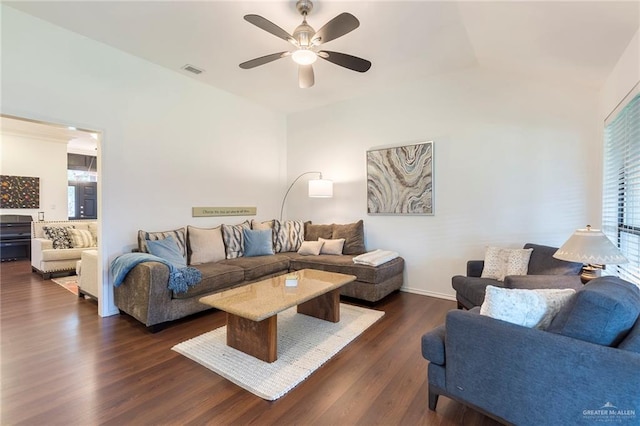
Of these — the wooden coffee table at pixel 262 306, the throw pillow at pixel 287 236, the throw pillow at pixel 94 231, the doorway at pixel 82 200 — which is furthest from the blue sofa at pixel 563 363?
the doorway at pixel 82 200

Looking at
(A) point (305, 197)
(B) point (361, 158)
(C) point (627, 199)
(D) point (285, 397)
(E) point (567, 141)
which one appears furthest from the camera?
(A) point (305, 197)

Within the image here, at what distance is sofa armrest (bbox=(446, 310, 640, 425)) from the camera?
120 centimetres

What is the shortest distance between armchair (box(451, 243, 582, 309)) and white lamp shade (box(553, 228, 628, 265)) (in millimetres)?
265

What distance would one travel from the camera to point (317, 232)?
484 cm

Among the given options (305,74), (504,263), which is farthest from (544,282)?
(305,74)

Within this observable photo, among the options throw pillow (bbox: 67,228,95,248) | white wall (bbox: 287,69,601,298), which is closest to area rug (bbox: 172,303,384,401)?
white wall (bbox: 287,69,601,298)

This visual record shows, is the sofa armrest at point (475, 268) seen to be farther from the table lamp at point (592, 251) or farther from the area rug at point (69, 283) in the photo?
the area rug at point (69, 283)

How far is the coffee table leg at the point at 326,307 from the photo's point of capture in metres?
3.06

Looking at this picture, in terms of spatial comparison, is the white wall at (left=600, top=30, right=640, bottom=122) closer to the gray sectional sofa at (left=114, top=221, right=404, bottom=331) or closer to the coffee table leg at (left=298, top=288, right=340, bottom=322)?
the gray sectional sofa at (left=114, top=221, right=404, bottom=331)

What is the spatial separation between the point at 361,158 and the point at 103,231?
356 cm

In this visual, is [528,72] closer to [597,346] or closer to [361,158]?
[361,158]

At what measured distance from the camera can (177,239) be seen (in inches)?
147

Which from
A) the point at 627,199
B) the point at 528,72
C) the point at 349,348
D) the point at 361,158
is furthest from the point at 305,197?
the point at 627,199

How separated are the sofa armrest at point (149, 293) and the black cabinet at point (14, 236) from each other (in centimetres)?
571
